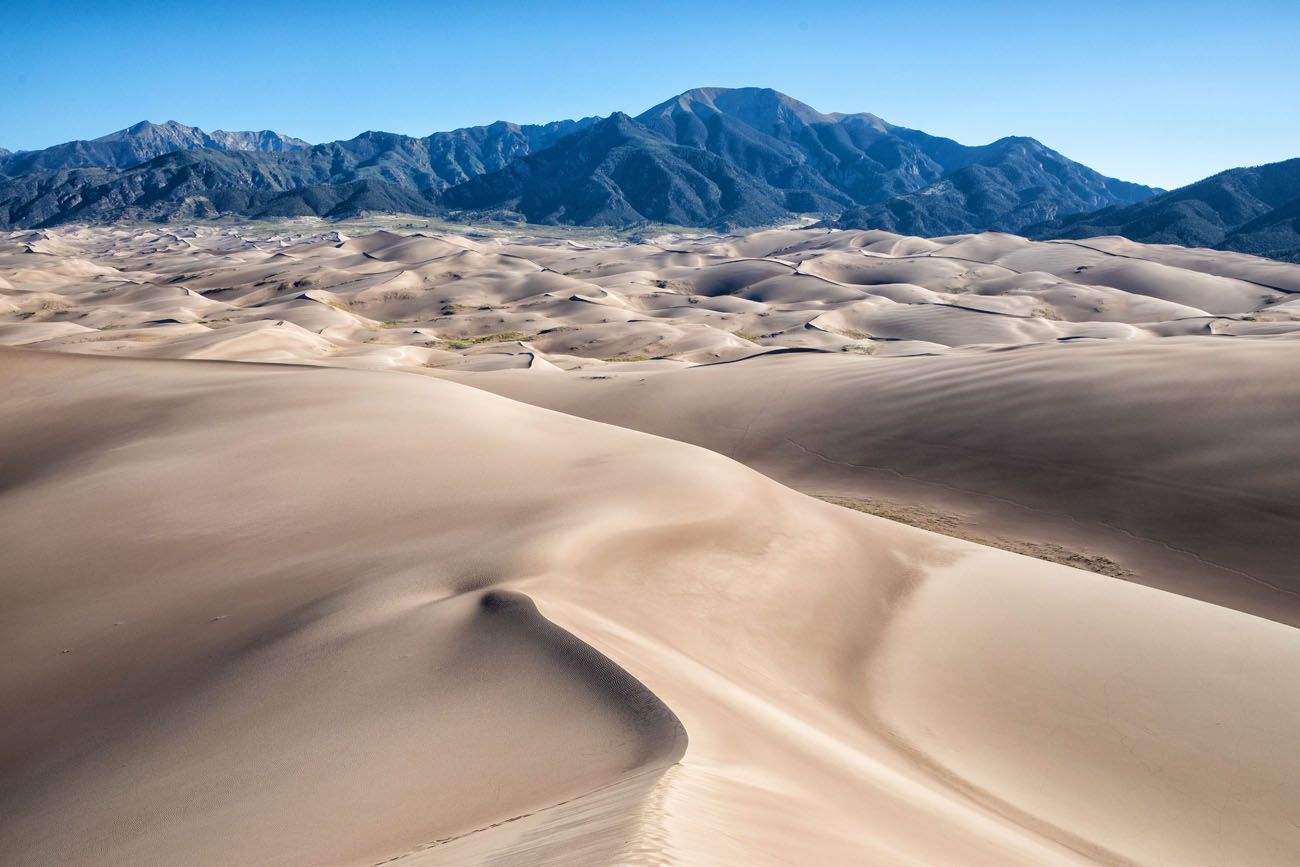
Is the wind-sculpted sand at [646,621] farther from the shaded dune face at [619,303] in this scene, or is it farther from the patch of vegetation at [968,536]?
the shaded dune face at [619,303]

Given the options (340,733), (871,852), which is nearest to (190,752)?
(340,733)

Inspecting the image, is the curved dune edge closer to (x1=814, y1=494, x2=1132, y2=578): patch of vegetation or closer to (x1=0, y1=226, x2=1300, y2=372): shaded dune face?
(x1=814, y1=494, x2=1132, y2=578): patch of vegetation

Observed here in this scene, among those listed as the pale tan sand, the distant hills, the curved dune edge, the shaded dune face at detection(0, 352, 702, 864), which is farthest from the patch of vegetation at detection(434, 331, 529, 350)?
the distant hills

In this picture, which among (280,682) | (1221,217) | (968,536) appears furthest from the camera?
(1221,217)

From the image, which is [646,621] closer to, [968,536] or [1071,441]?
[968,536]

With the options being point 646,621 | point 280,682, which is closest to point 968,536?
point 646,621

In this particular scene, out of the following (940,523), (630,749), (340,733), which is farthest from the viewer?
(940,523)

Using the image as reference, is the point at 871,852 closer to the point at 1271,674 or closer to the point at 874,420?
the point at 1271,674

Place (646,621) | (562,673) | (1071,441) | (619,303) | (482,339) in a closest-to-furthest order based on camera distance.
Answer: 1. (562,673)
2. (646,621)
3. (1071,441)
4. (482,339)
5. (619,303)
